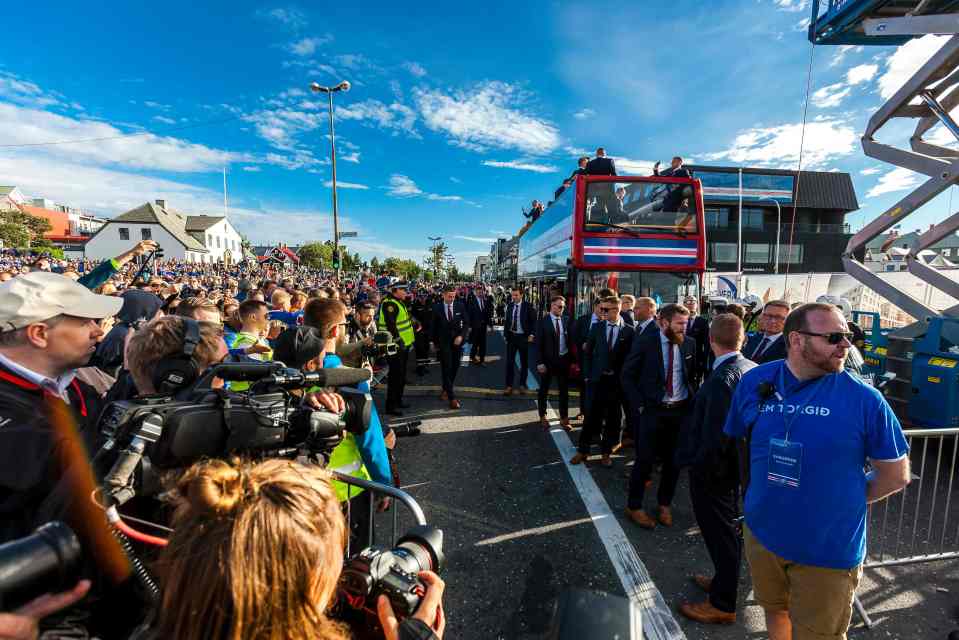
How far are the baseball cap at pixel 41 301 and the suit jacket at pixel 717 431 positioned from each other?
3.10m

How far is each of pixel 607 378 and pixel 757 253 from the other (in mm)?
38209

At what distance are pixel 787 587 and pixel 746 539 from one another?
0.78 ft

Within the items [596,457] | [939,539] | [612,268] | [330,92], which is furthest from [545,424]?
[330,92]

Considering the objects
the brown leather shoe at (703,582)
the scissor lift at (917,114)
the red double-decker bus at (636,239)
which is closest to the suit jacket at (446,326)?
the red double-decker bus at (636,239)

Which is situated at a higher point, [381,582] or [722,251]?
[722,251]

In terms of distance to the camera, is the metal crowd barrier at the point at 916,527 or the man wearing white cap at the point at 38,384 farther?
the metal crowd barrier at the point at 916,527

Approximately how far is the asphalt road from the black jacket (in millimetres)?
2092

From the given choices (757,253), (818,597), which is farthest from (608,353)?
(757,253)

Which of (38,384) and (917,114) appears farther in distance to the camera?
(917,114)

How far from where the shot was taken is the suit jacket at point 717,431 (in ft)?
8.45

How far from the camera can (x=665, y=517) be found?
3.55 m

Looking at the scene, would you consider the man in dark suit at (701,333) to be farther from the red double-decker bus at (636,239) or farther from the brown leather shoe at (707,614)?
the brown leather shoe at (707,614)

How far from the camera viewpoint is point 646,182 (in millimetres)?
7621

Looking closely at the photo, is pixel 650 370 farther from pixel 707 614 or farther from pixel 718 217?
pixel 718 217
